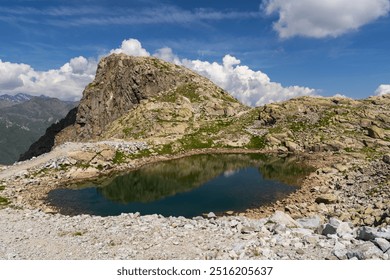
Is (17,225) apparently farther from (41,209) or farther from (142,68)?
(142,68)

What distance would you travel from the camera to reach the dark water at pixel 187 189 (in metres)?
50.8

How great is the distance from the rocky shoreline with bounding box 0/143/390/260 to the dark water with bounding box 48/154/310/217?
462 centimetres

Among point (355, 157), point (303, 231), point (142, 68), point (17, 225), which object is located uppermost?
point (142, 68)

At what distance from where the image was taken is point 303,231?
30125 mm

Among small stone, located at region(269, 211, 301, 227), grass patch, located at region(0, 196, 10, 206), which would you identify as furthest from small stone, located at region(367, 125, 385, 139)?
grass patch, located at region(0, 196, 10, 206)

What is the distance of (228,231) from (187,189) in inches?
1248

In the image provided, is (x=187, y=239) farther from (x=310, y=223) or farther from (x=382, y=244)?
(x=382, y=244)

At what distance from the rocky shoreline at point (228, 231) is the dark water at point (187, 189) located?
4.62 meters

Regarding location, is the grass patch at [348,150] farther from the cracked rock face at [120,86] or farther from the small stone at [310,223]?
the cracked rock face at [120,86]

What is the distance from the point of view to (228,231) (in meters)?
31.7

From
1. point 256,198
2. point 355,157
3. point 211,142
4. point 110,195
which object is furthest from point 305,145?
point 110,195

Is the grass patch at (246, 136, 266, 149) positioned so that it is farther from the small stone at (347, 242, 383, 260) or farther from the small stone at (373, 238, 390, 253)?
the small stone at (347, 242, 383, 260)

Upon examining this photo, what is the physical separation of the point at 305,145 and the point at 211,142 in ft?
97.0

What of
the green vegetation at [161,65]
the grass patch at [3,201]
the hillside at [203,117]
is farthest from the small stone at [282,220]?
the green vegetation at [161,65]
